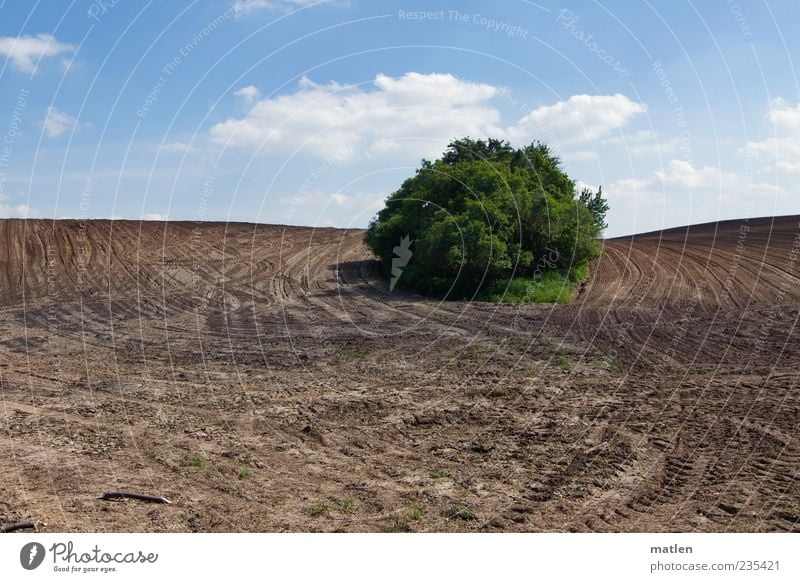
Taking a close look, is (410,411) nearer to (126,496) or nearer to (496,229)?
(126,496)

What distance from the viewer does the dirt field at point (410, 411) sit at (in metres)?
7.89

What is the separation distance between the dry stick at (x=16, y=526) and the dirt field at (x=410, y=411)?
198 millimetres

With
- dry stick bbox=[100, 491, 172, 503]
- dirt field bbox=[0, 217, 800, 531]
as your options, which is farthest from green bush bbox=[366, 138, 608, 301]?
dry stick bbox=[100, 491, 172, 503]

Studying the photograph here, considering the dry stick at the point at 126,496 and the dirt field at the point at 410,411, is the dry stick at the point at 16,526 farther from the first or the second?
the dry stick at the point at 126,496

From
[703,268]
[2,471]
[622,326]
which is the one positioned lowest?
[2,471]

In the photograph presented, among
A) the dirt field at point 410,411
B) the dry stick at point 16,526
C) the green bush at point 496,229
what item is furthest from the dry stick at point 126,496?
the green bush at point 496,229

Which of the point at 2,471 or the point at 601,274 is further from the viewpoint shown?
the point at 601,274

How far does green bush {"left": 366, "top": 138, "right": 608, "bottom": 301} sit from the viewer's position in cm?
2575

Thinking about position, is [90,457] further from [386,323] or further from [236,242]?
[236,242]

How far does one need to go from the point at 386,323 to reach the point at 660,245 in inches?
997

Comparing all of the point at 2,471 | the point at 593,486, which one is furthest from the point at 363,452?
the point at 2,471

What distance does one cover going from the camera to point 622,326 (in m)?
19.5

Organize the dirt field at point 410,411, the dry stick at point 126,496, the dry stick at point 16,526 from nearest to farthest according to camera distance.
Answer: the dry stick at point 16,526 < the dirt field at point 410,411 < the dry stick at point 126,496

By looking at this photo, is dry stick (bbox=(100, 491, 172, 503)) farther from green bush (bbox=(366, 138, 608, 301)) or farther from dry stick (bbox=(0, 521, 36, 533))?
green bush (bbox=(366, 138, 608, 301))
